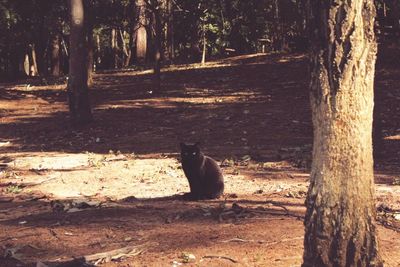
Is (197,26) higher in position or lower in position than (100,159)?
higher

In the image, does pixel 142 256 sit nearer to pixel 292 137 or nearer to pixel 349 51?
pixel 349 51

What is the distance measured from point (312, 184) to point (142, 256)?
6.68ft

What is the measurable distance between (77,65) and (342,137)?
45.5 feet

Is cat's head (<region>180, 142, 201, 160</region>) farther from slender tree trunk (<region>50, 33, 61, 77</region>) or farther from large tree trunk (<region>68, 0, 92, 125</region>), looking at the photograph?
slender tree trunk (<region>50, 33, 61, 77</region>)

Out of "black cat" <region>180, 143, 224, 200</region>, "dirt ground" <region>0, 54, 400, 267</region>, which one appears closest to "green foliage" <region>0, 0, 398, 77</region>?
"dirt ground" <region>0, 54, 400, 267</region>

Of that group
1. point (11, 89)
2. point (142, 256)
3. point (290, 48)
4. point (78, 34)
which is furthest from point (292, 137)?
point (290, 48)

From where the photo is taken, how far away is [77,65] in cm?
1712

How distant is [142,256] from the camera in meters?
5.69

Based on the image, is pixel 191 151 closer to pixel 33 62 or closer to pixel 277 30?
pixel 277 30

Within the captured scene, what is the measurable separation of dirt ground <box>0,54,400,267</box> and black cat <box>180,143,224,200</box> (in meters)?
0.23

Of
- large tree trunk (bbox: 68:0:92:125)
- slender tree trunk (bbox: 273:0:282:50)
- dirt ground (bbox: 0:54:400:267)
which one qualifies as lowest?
dirt ground (bbox: 0:54:400:267)

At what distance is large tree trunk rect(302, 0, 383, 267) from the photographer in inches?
164

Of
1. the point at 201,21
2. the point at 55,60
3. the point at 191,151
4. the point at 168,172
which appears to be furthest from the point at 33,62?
the point at 191,151

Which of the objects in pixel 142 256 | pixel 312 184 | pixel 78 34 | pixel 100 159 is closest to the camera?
pixel 312 184
